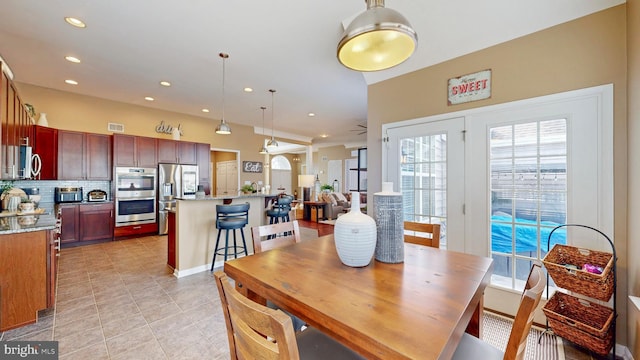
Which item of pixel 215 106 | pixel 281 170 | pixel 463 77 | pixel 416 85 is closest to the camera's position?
pixel 463 77

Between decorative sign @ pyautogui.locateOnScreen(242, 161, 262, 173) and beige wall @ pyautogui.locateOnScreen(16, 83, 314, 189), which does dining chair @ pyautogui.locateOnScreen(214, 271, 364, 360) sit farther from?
decorative sign @ pyautogui.locateOnScreen(242, 161, 262, 173)

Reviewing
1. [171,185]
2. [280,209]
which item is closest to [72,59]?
[171,185]

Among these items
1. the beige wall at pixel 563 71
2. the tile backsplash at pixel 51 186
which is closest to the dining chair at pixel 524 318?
the beige wall at pixel 563 71

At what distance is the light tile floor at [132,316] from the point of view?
1867mm

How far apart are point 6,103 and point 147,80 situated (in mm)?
2125

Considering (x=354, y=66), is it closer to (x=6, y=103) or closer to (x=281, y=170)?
(x=6, y=103)

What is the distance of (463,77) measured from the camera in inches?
101

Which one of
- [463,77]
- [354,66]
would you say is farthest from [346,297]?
[463,77]

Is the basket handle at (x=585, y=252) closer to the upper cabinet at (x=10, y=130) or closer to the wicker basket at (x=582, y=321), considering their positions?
the wicker basket at (x=582, y=321)

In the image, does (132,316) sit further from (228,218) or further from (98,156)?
(98,156)

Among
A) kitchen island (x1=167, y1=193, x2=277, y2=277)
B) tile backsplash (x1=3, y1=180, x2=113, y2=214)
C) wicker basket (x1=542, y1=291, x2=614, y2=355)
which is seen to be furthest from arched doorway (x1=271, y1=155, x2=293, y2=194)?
wicker basket (x1=542, y1=291, x2=614, y2=355)

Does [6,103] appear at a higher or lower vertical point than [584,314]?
higher

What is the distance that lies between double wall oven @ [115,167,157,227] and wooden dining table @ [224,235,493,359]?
16.5ft

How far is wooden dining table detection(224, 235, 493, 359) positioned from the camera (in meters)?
0.73
